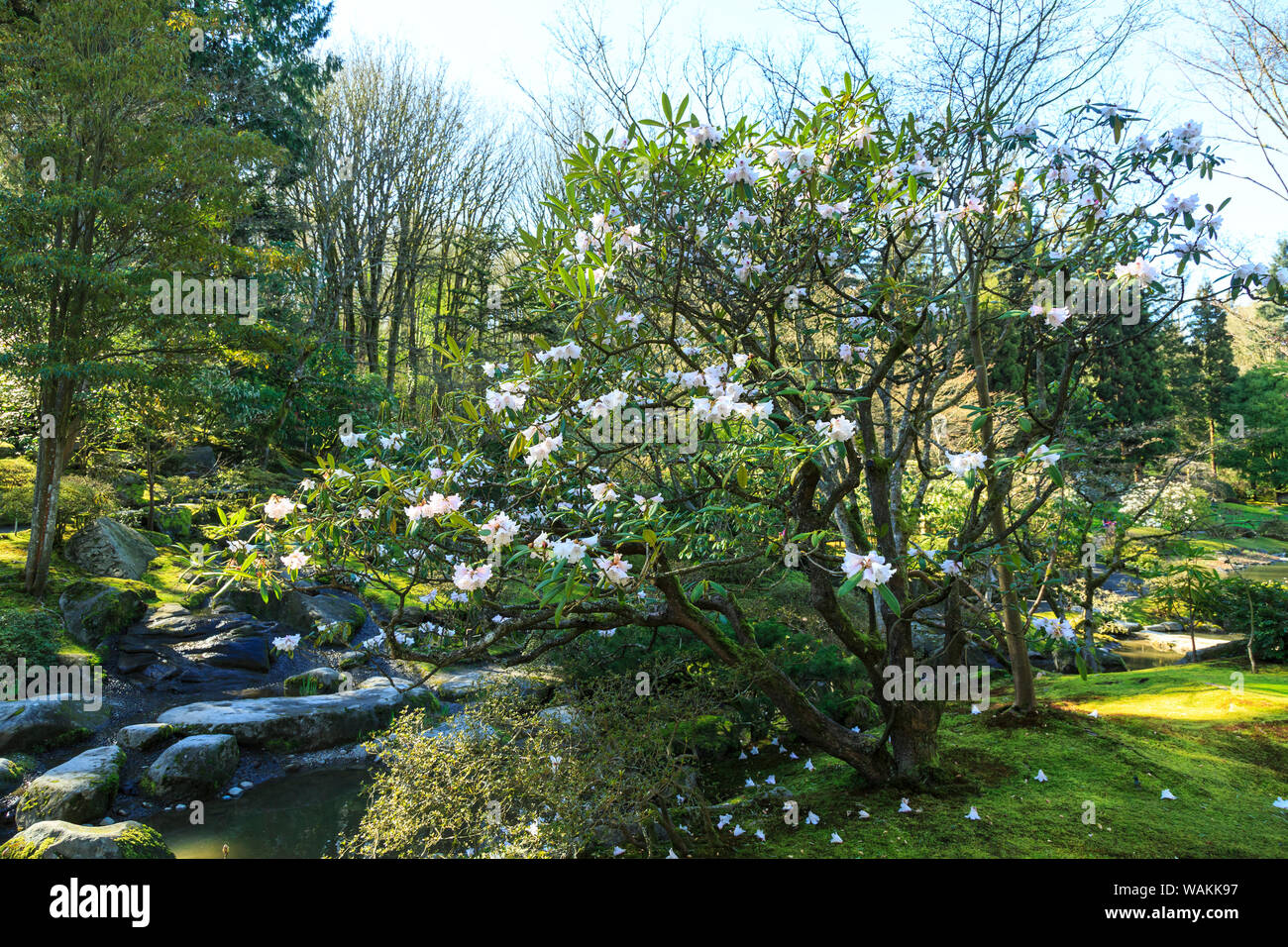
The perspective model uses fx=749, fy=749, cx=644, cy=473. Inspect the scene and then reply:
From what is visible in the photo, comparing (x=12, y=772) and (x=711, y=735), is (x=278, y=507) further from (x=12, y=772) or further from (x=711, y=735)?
(x=12, y=772)

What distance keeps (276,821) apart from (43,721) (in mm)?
2375

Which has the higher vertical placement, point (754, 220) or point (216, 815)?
point (754, 220)

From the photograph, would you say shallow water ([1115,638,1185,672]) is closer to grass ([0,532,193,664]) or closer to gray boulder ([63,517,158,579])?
grass ([0,532,193,664])

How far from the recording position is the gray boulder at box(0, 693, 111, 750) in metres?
5.81

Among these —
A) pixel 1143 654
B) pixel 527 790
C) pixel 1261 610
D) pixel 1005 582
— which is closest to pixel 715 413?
pixel 527 790

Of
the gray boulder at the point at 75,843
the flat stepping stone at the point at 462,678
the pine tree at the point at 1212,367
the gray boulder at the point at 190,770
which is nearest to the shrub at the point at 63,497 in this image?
the gray boulder at the point at 190,770

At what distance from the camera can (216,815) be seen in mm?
5340

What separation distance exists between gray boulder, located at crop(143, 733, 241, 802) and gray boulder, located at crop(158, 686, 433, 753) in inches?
15.0

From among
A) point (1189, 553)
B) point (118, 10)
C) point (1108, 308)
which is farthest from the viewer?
point (118, 10)

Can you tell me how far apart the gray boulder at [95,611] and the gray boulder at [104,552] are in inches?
39.0

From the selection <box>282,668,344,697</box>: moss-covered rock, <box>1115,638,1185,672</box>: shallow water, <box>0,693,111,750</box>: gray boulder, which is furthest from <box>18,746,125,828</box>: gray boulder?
<box>1115,638,1185,672</box>: shallow water
